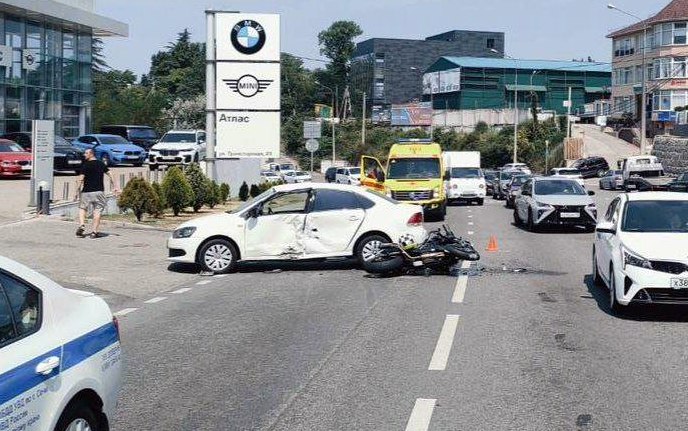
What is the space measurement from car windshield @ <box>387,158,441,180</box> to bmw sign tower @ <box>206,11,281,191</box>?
5.29 meters

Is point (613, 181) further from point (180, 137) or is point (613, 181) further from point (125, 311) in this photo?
point (125, 311)

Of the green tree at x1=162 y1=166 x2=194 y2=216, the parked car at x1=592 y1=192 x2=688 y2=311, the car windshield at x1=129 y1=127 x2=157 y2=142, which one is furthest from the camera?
the car windshield at x1=129 y1=127 x2=157 y2=142

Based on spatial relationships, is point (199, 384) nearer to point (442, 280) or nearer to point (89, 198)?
point (442, 280)

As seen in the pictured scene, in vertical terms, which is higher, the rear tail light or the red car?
the red car

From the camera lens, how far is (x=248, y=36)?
3431 centimetres

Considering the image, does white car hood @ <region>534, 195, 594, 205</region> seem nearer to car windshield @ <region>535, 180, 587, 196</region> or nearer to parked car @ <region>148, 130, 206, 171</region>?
car windshield @ <region>535, 180, 587, 196</region>

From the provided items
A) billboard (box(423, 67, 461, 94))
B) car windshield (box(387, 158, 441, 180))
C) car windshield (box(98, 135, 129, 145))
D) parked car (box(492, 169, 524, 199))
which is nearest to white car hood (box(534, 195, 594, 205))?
car windshield (box(387, 158, 441, 180))

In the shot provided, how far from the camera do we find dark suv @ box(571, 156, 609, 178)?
249ft

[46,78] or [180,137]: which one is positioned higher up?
[46,78]

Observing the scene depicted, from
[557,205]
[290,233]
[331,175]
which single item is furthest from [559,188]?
[331,175]

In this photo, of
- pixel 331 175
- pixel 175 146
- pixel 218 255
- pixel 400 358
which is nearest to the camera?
pixel 400 358

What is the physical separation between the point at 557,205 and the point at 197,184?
11.2m

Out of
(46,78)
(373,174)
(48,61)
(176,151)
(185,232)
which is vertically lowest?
(185,232)

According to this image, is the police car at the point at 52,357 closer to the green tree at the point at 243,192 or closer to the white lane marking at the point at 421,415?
the white lane marking at the point at 421,415
